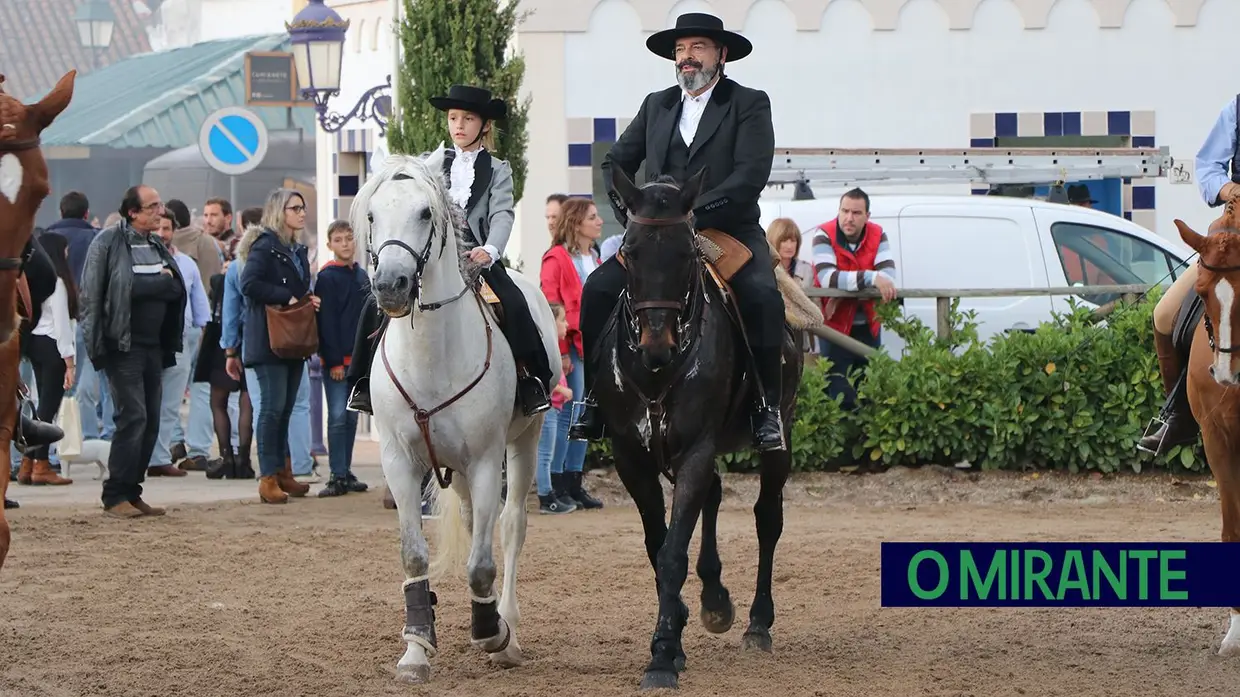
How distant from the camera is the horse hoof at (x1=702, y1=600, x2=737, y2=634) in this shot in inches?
338

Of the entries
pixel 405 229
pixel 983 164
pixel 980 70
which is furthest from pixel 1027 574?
pixel 980 70

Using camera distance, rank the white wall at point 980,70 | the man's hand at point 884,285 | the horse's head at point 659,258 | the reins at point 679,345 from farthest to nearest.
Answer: the white wall at point 980,70 < the man's hand at point 884,285 < the reins at point 679,345 < the horse's head at point 659,258

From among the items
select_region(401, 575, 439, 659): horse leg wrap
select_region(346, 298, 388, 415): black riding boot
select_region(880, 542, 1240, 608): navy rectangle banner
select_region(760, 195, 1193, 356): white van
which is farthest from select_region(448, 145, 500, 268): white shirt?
select_region(760, 195, 1193, 356): white van

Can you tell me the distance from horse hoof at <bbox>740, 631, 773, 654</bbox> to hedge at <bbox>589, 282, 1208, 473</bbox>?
5301mm

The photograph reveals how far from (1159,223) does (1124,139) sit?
0.95m

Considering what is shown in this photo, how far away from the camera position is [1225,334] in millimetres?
8023

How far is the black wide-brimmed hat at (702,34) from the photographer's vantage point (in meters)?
8.68

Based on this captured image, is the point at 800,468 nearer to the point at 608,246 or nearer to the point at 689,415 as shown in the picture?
the point at 608,246

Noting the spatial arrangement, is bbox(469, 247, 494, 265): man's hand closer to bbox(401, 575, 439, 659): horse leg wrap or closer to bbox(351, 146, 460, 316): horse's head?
bbox(351, 146, 460, 316): horse's head

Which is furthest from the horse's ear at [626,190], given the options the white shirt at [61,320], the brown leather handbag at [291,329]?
the brown leather handbag at [291,329]

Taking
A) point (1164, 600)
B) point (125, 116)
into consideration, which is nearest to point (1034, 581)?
point (1164, 600)

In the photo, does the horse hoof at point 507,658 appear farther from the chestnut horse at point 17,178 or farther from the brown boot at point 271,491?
the brown boot at point 271,491

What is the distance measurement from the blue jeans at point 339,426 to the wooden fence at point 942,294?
371cm

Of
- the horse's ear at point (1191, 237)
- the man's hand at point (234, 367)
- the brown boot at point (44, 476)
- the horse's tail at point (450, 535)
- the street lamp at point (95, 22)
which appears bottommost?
the brown boot at point (44, 476)
